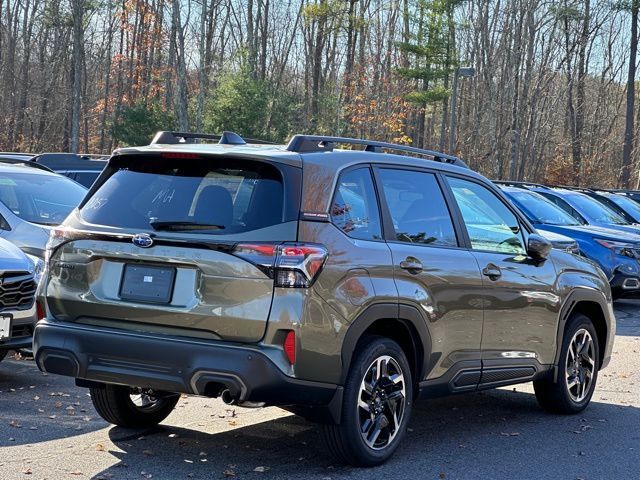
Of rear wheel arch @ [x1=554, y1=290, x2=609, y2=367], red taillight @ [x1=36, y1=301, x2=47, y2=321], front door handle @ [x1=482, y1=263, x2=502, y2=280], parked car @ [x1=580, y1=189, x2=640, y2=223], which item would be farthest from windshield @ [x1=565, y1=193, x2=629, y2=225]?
red taillight @ [x1=36, y1=301, x2=47, y2=321]

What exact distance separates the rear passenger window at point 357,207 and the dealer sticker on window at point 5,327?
3.52 meters

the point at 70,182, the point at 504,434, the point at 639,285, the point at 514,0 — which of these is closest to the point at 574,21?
the point at 514,0

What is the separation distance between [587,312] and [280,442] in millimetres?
3091

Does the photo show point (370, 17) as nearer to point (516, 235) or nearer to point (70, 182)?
point (70, 182)

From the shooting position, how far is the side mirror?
700 centimetres

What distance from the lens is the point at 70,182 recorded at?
38.6 ft

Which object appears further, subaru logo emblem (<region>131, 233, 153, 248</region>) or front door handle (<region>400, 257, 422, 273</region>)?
front door handle (<region>400, 257, 422, 273</region>)

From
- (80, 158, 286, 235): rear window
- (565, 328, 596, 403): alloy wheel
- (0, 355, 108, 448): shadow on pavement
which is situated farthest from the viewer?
(565, 328, 596, 403): alloy wheel

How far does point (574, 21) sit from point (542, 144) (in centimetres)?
754

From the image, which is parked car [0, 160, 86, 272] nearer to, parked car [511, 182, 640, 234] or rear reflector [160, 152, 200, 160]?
rear reflector [160, 152, 200, 160]

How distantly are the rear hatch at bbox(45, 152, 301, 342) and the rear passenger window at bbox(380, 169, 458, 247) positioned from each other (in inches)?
35.5

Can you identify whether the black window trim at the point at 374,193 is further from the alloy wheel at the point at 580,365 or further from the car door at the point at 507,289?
the alloy wheel at the point at 580,365

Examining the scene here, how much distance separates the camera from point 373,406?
225 inches

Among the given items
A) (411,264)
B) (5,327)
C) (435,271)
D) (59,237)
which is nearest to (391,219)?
(411,264)
